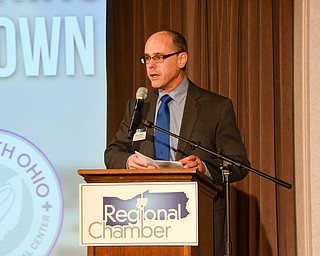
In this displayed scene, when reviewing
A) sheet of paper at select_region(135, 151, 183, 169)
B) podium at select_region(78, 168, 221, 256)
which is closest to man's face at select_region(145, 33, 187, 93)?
sheet of paper at select_region(135, 151, 183, 169)

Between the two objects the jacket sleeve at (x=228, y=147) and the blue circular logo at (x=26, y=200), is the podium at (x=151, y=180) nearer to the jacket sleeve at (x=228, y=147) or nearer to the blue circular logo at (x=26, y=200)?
the jacket sleeve at (x=228, y=147)

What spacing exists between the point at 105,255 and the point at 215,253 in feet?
2.49

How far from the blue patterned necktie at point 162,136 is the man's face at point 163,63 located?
4.1 inches

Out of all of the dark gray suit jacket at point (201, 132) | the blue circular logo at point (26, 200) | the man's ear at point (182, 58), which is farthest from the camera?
the blue circular logo at point (26, 200)

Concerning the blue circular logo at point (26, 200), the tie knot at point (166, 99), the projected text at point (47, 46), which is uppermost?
the projected text at point (47, 46)

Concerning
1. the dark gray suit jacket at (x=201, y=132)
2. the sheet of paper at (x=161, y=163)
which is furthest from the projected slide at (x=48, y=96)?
the sheet of paper at (x=161, y=163)

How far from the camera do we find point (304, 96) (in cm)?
456

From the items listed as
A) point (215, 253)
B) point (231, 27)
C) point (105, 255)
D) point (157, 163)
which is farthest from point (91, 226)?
point (231, 27)

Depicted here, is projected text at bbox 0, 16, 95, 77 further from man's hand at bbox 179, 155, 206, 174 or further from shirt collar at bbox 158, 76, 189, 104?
man's hand at bbox 179, 155, 206, 174

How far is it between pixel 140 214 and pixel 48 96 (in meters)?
2.08

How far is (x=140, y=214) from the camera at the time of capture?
9.29ft

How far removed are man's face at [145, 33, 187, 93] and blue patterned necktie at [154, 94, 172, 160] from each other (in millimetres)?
104

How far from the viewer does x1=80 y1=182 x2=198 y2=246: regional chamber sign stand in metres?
2.81

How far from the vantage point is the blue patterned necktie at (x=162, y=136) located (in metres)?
3.66
